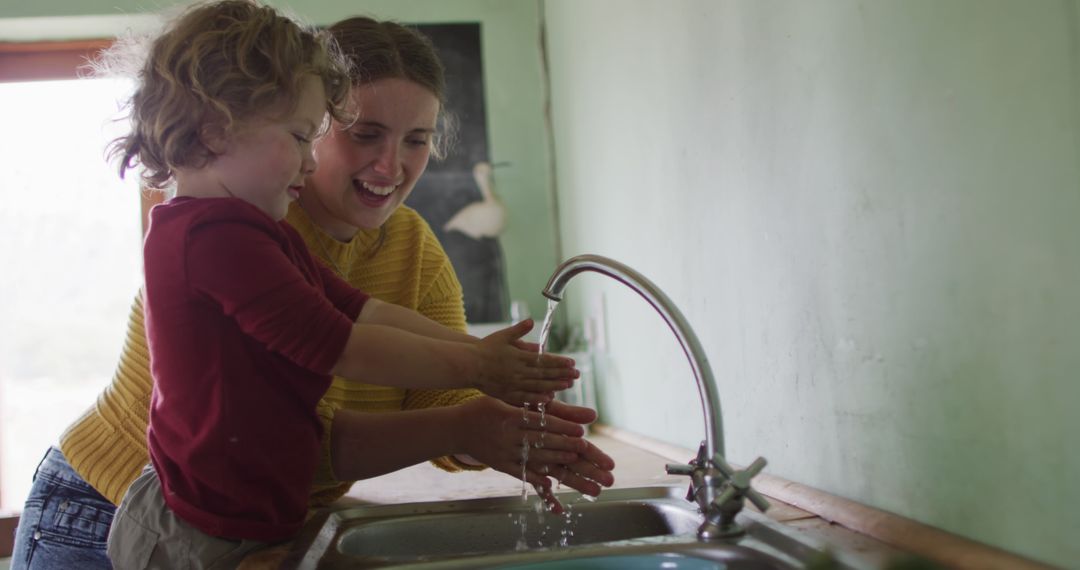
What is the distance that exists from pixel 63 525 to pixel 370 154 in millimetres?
602

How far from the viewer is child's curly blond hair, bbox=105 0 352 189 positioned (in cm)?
85

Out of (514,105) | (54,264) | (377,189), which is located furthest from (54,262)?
(377,189)

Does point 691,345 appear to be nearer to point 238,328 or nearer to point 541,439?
point 541,439

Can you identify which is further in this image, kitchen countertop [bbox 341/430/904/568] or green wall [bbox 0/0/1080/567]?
kitchen countertop [bbox 341/430/904/568]

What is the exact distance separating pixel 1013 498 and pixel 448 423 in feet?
2.01

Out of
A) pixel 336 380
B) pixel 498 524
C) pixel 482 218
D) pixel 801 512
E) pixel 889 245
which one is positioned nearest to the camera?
pixel 889 245

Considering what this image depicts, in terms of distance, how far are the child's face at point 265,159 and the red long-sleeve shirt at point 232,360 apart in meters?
0.04

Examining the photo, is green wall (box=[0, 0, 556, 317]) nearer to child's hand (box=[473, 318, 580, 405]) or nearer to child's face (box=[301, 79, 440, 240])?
child's face (box=[301, 79, 440, 240])

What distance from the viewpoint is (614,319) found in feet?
6.15

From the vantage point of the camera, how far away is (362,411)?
1.15m

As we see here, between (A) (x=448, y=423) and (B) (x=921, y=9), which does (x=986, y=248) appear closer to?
(B) (x=921, y=9)

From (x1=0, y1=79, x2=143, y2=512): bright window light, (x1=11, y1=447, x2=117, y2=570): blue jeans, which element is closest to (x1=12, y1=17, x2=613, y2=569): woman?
(x1=11, y1=447, x2=117, y2=570): blue jeans

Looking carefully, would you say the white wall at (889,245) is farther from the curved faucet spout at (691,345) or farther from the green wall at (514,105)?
the green wall at (514,105)

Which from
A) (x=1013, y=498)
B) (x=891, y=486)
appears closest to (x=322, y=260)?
(x=891, y=486)
